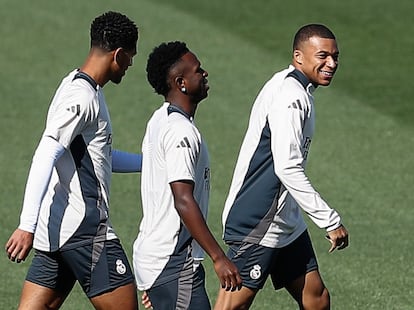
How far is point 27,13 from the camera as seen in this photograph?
24844 mm

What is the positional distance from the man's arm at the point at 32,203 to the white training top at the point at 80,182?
329 mm

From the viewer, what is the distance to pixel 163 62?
25.1 ft

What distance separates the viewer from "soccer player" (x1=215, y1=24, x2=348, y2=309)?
27.5 feet

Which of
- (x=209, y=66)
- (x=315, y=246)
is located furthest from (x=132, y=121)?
(x=315, y=246)

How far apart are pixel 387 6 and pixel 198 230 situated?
1913cm

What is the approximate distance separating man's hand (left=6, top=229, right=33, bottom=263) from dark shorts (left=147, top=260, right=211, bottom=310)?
30.0 inches

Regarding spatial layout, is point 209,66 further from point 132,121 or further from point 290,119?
point 290,119

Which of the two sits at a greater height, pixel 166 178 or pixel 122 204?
pixel 166 178

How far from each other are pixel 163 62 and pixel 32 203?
3.67 ft

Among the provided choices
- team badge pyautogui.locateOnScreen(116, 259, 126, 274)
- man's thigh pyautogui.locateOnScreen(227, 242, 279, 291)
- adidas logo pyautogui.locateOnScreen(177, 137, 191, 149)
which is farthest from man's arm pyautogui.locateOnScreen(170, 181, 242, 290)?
man's thigh pyautogui.locateOnScreen(227, 242, 279, 291)

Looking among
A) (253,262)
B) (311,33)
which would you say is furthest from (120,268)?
(311,33)

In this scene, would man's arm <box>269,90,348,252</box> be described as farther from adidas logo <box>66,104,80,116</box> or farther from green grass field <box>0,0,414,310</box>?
green grass field <box>0,0,414,310</box>

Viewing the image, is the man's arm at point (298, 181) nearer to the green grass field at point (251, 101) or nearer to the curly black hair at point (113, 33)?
the curly black hair at point (113, 33)

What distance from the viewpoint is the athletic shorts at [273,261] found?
8539mm
